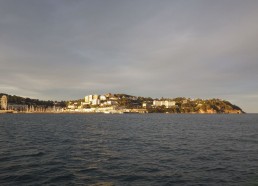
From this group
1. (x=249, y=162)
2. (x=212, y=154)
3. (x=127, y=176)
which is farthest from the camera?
(x=212, y=154)

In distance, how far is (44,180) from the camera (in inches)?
1053

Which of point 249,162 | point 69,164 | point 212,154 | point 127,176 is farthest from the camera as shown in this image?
point 212,154

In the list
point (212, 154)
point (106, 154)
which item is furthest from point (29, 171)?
point (212, 154)

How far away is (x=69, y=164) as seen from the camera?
34531 millimetres

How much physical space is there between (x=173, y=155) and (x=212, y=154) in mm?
7001

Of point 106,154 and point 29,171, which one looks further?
point 106,154

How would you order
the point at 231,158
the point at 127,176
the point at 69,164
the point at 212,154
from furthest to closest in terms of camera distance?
the point at 212,154
the point at 231,158
the point at 69,164
the point at 127,176

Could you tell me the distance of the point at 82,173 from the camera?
2984 cm

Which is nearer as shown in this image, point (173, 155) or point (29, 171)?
point (29, 171)

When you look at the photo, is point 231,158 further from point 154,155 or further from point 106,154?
point 106,154

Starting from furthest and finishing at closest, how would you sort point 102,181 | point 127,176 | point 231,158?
point 231,158 → point 127,176 → point 102,181

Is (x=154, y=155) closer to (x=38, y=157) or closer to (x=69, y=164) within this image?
(x=69, y=164)

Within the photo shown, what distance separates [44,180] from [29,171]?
4.47 metres

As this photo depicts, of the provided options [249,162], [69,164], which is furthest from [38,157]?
[249,162]
